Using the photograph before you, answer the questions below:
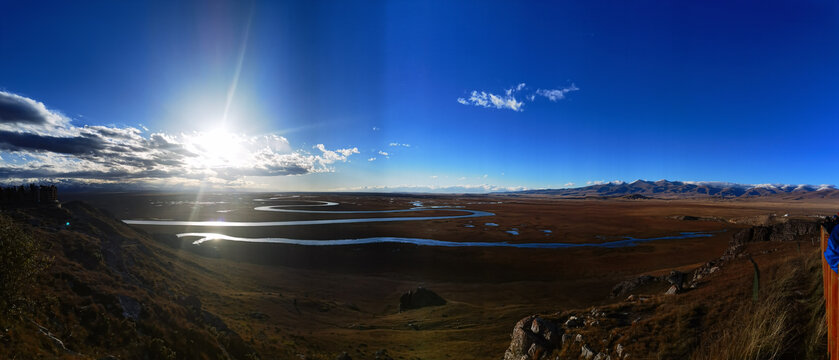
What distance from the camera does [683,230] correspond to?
6531 cm

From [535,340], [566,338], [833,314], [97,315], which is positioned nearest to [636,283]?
[566,338]

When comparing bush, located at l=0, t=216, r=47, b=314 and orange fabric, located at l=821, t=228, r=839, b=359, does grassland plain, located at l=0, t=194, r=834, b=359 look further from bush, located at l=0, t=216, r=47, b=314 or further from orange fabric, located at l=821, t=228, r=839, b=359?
orange fabric, located at l=821, t=228, r=839, b=359

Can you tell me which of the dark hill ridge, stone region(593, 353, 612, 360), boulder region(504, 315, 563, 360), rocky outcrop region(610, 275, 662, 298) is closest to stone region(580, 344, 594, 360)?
stone region(593, 353, 612, 360)

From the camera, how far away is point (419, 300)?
2581 centimetres

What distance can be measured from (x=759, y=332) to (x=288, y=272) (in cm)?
4068

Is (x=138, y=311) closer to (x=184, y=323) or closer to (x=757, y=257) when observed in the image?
(x=184, y=323)

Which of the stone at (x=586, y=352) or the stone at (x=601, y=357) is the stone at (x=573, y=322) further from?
the stone at (x=601, y=357)

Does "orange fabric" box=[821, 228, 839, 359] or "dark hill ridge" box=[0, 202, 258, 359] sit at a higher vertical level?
"orange fabric" box=[821, 228, 839, 359]

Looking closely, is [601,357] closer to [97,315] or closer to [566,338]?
[566,338]

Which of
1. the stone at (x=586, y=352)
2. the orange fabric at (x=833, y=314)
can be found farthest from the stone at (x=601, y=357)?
the orange fabric at (x=833, y=314)

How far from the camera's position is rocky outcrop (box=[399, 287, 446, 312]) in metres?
25.5

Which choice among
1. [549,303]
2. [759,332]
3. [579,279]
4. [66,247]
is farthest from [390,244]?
[759,332]

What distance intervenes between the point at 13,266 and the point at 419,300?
72.1 feet

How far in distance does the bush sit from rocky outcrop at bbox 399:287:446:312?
20988 millimetres
